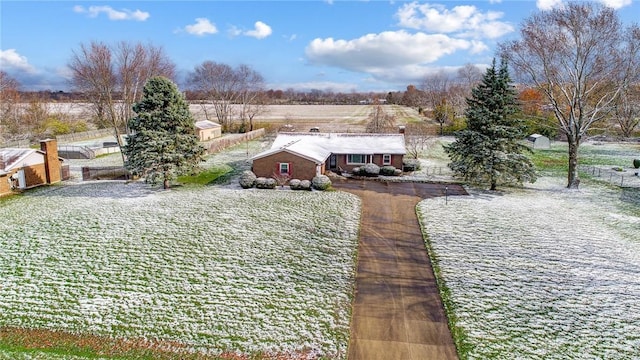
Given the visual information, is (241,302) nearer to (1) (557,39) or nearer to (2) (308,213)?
(2) (308,213)

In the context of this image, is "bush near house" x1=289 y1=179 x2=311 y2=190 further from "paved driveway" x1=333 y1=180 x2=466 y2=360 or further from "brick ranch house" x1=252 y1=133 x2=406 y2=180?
"paved driveway" x1=333 y1=180 x2=466 y2=360

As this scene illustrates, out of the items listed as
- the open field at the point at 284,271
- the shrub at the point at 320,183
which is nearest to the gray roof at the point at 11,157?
the open field at the point at 284,271

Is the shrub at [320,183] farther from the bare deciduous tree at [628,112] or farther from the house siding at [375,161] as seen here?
the bare deciduous tree at [628,112]

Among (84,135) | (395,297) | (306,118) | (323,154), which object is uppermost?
(306,118)

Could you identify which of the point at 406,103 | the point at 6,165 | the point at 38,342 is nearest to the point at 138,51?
the point at 6,165

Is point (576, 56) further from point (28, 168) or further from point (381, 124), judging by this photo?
point (28, 168)

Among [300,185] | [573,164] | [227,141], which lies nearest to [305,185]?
[300,185]
